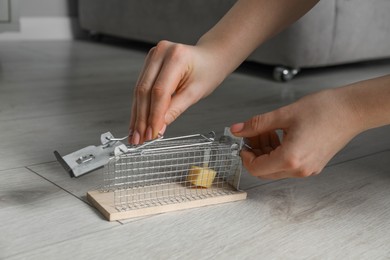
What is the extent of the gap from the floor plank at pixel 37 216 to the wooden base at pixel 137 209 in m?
0.01

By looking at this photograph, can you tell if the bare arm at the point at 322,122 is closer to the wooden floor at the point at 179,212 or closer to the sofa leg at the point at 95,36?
the wooden floor at the point at 179,212

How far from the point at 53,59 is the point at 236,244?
5.07ft

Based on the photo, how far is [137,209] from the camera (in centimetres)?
78

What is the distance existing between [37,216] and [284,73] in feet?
3.98

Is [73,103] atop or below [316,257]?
below

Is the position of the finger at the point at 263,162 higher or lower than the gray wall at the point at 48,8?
higher

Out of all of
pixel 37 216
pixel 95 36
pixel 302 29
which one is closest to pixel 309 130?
pixel 37 216

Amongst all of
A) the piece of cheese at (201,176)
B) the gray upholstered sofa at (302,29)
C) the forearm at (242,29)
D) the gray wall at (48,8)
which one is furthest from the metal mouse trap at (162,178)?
the gray wall at (48,8)

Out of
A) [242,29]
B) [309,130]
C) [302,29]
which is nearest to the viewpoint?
[309,130]

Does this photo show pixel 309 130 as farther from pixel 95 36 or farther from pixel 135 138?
pixel 95 36

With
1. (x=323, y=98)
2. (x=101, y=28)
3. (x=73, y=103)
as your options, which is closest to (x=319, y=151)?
(x=323, y=98)

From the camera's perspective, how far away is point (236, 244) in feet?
2.39

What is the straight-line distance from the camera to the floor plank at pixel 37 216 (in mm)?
704

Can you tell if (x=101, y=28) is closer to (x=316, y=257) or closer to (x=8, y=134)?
(x=8, y=134)
